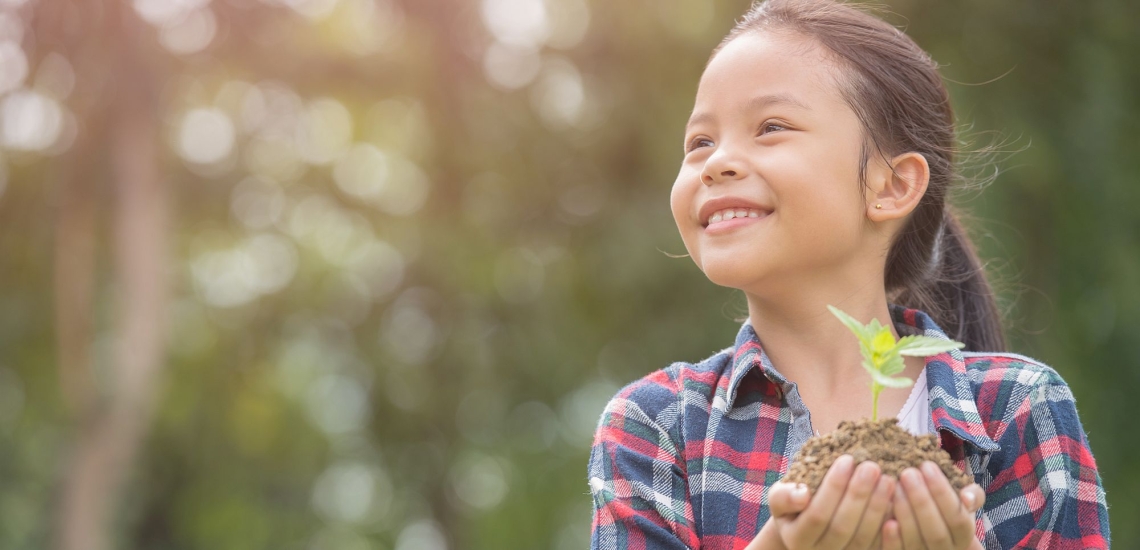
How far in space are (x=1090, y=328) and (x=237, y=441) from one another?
621 centimetres

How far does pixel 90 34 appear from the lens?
23.4 ft

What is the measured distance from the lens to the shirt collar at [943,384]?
1483 millimetres

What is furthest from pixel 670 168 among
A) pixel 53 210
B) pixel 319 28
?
pixel 53 210

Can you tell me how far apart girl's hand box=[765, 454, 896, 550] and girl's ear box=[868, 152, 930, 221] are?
61cm

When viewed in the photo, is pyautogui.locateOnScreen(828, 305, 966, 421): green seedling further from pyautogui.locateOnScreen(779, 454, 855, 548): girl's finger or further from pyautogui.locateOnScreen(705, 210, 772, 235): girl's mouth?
pyautogui.locateOnScreen(705, 210, 772, 235): girl's mouth

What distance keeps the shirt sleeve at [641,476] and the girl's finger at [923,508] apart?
389 millimetres

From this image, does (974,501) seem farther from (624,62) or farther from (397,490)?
(397,490)

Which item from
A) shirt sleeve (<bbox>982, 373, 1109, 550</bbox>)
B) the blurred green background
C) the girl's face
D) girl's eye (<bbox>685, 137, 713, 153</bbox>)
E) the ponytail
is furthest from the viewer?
the blurred green background

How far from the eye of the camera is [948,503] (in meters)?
1.17

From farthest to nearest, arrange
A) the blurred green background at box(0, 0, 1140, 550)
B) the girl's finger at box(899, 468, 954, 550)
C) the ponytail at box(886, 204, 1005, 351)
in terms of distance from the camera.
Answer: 1. the blurred green background at box(0, 0, 1140, 550)
2. the ponytail at box(886, 204, 1005, 351)
3. the girl's finger at box(899, 468, 954, 550)

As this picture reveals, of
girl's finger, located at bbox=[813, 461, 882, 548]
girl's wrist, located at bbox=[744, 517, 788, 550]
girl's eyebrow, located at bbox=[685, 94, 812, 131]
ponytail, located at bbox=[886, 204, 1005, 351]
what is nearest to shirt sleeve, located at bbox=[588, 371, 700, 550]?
girl's wrist, located at bbox=[744, 517, 788, 550]

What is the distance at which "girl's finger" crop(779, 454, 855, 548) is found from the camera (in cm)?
118

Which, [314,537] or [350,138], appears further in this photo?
[314,537]

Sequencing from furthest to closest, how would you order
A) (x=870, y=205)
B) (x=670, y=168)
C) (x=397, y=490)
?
(x=397, y=490)
(x=670, y=168)
(x=870, y=205)
